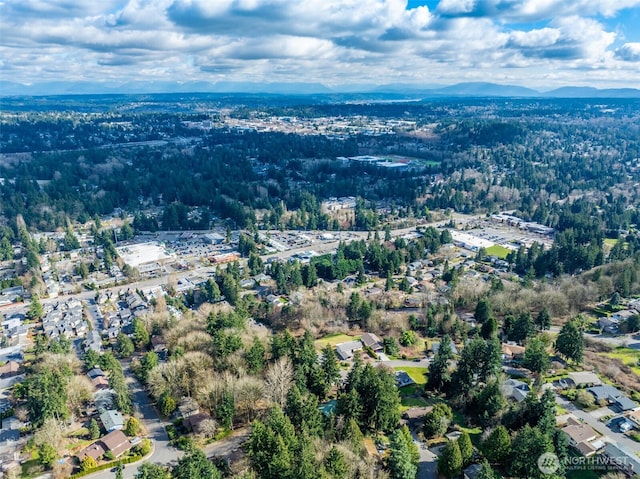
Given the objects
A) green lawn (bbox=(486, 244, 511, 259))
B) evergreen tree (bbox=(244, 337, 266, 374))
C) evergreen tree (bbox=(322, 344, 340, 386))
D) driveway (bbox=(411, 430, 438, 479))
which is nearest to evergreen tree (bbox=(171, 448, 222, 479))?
evergreen tree (bbox=(244, 337, 266, 374))

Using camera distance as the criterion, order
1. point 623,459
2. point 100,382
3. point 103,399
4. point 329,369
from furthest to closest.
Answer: point 100,382 → point 103,399 → point 329,369 → point 623,459

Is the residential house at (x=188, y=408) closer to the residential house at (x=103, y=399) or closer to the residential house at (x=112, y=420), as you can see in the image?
the residential house at (x=112, y=420)

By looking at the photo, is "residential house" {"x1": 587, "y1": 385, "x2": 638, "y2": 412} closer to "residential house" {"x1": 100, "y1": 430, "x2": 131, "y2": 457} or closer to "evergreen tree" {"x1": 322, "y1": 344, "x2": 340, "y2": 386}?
"evergreen tree" {"x1": 322, "y1": 344, "x2": 340, "y2": 386}

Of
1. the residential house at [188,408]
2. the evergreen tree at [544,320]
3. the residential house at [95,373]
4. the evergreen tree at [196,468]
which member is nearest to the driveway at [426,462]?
the evergreen tree at [196,468]

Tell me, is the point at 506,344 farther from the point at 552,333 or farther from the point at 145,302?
the point at 145,302

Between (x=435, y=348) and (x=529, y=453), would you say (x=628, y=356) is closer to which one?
(x=435, y=348)

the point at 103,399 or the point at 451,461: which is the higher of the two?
the point at 451,461

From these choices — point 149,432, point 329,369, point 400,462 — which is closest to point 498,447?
point 400,462
